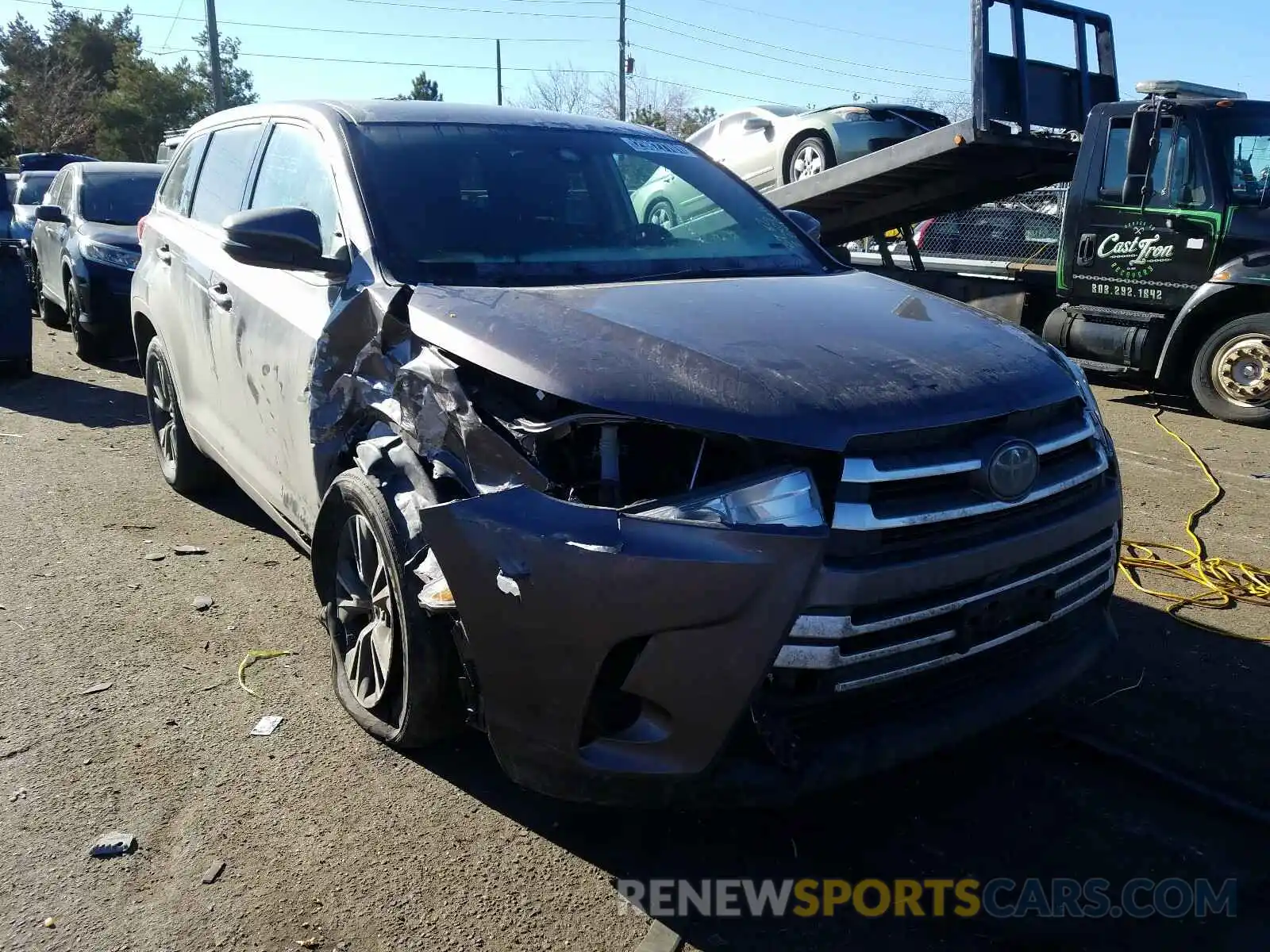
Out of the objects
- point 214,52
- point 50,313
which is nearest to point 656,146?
point 50,313

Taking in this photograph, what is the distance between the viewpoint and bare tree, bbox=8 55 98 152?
1703 inches

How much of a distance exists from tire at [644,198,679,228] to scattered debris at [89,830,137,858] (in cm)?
256

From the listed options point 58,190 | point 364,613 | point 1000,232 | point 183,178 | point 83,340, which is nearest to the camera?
point 364,613

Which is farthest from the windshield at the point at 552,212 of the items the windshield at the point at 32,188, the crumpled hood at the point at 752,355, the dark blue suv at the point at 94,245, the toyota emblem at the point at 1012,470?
the windshield at the point at 32,188

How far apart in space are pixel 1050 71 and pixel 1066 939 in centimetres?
849

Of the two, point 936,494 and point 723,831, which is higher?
point 936,494

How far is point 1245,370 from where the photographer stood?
804cm

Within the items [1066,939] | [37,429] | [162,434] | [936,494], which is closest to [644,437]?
[936,494]

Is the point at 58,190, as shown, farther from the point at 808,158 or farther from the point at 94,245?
the point at 808,158

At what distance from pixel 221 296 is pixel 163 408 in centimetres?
178

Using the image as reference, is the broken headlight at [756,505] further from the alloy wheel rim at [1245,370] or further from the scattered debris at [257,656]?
the alloy wheel rim at [1245,370]

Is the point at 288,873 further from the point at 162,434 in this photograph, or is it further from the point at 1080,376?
the point at 162,434

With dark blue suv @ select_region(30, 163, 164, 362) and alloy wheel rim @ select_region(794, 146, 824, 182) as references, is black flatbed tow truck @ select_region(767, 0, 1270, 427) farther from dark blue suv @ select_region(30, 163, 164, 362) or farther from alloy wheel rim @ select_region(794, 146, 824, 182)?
dark blue suv @ select_region(30, 163, 164, 362)

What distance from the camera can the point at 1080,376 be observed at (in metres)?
3.06
